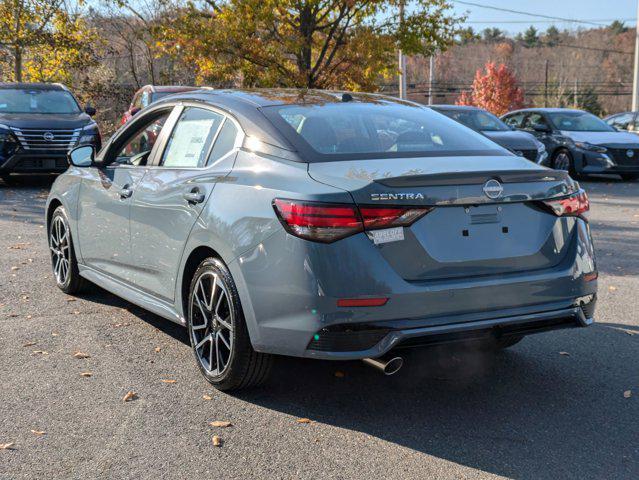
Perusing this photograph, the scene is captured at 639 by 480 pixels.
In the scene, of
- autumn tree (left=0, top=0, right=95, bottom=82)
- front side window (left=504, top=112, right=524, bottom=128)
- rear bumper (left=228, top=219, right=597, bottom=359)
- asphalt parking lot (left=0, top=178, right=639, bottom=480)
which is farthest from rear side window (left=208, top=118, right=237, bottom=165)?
autumn tree (left=0, top=0, right=95, bottom=82)

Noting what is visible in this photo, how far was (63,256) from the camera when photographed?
673cm

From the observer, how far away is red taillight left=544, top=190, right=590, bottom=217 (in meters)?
4.06

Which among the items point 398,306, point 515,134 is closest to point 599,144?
point 515,134

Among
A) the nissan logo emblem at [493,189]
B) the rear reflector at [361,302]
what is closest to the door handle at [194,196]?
Answer: the rear reflector at [361,302]

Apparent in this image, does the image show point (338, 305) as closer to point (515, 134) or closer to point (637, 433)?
point (637, 433)

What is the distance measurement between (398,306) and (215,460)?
1.06m

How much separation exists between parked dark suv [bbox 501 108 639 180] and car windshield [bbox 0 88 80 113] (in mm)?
9701

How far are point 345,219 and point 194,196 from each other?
120cm

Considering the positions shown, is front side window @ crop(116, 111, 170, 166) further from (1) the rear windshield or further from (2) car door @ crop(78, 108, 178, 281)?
(1) the rear windshield

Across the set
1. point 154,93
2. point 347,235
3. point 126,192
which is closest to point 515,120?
point 154,93

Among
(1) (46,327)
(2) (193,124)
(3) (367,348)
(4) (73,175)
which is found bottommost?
(1) (46,327)

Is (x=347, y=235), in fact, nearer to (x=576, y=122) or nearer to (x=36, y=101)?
(x=36, y=101)

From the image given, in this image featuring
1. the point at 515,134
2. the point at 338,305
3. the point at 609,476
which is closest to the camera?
the point at 609,476

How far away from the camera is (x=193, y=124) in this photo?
4980mm
